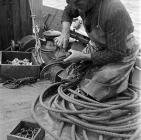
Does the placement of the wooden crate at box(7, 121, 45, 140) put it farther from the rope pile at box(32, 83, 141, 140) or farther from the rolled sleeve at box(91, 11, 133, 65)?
the rolled sleeve at box(91, 11, 133, 65)

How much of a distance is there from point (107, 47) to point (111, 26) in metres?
0.26

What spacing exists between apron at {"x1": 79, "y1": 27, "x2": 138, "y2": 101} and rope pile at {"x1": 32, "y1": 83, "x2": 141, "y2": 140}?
97 mm

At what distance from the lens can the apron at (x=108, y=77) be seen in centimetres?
→ 311

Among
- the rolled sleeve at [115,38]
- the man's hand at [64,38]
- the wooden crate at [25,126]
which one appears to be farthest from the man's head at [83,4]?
the wooden crate at [25,126]

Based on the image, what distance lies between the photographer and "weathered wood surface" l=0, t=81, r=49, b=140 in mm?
2915

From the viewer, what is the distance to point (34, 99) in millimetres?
3490

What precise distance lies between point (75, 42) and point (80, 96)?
4.69ft

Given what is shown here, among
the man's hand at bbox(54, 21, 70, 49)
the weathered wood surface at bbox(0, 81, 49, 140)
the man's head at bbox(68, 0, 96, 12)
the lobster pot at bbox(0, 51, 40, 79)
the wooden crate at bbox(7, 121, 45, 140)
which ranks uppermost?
the man's head at bbox(68, 0, 96, 12)

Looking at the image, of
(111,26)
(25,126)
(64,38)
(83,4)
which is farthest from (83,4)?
(25,126)

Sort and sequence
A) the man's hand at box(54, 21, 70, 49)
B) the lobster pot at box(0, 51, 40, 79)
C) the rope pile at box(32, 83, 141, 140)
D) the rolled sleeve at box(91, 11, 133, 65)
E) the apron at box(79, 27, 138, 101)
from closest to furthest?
the rope pile at box(32, 83, 141, 140) < the rolled sleeve at box(91, 11, 133, 65) < the apron at box(79, 27, 138, 101) < the man's hand at box(54, 21, 70, 49) < the lobster pot at box(0, 51, 40, 79)

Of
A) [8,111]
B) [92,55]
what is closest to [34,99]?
[8,111]

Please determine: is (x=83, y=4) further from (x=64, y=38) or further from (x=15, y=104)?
(x=15, y=104)

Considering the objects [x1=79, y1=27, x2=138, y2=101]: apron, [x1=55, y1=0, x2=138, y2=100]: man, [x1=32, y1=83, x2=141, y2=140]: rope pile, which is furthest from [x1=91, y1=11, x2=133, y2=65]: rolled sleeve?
[x1=32, y1=83, x2=141, y2=140]: rope pile

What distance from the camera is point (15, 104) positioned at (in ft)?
11.0
